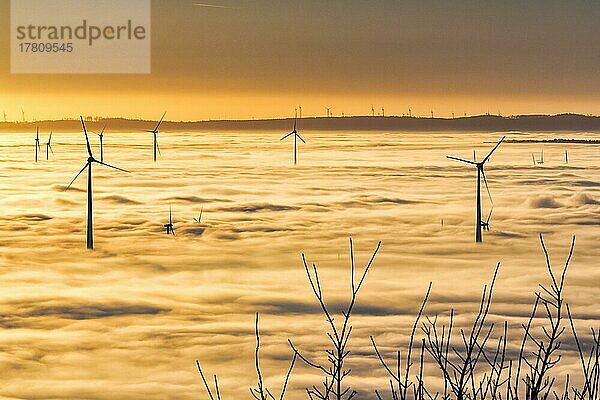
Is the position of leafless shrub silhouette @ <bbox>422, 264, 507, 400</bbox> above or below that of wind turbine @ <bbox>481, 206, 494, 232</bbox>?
above

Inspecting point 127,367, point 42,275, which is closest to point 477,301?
point 127,367

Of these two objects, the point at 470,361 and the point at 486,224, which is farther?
the point at 486,224

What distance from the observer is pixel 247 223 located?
145 metres

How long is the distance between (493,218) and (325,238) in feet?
122

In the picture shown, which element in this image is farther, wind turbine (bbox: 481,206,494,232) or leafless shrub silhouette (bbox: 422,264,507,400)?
wind turbine (bbox: 481,206,494,232)

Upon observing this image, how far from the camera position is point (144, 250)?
122 metres

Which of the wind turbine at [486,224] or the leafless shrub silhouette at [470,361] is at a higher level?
the leafless shrub silhouette at [470,361]

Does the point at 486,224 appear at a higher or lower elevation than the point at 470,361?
lower

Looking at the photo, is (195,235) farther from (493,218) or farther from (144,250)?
(493,218)

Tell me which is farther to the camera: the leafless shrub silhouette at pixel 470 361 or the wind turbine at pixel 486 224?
the wind turbine at pixel 486 224

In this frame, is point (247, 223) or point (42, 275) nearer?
point (42, 275)

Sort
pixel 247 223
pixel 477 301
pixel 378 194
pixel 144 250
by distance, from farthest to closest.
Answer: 1. pixel 378 194
2. pixel 247 223
3. pixel 144 250
4. pixel 477 301

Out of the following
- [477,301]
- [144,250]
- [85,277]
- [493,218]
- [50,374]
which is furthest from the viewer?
[493,218]

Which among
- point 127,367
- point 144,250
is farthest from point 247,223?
point 127,367
